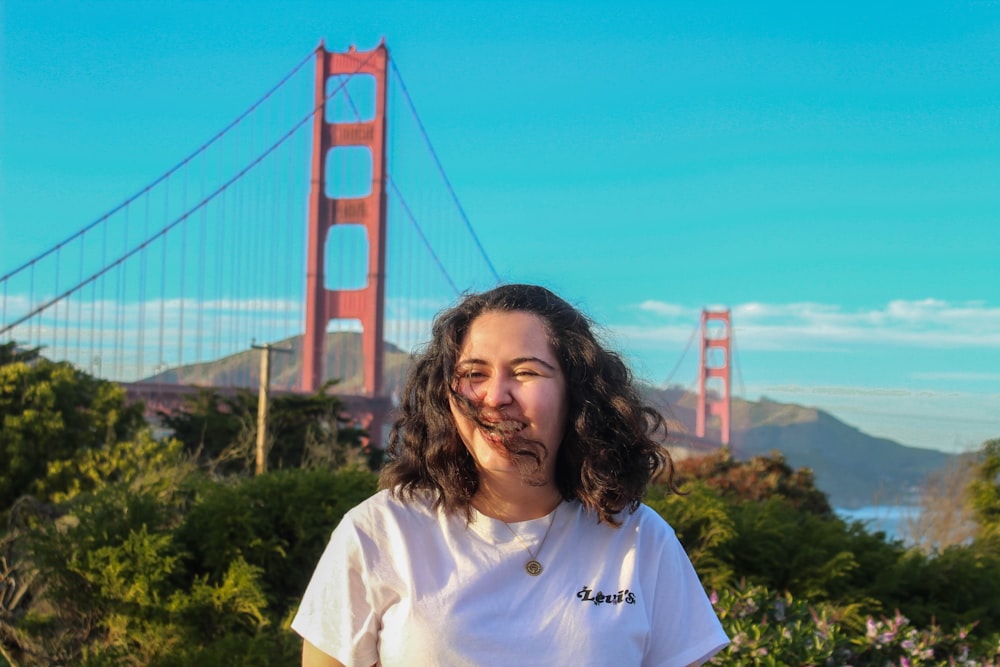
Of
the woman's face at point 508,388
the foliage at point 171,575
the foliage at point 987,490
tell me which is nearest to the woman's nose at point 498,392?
the woman's face at point 508,388

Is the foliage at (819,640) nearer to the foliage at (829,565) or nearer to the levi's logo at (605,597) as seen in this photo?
the foliage at (829,565)

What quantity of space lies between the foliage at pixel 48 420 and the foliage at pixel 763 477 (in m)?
8.58

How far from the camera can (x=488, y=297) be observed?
1.64m

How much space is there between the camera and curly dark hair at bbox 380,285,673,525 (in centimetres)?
159

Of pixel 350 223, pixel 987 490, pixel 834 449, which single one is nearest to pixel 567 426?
pixel 987 490

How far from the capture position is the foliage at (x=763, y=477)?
1047 cm

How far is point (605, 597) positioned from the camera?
1.51 meters

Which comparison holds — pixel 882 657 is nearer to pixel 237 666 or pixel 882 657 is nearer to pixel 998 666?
pixel 998 666

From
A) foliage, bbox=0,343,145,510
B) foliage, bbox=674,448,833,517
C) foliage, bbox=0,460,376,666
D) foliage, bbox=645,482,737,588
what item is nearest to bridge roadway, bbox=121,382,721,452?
foliage, bbox=0,343,145,510

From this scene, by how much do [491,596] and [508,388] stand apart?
0.31 metres

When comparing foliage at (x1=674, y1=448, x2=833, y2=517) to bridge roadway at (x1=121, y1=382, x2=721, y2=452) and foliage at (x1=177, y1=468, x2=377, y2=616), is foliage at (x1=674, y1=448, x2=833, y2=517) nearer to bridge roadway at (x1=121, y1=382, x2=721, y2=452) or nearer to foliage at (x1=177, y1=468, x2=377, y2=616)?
foliage at (x1=177, y1=468, x2=377, y2=616)

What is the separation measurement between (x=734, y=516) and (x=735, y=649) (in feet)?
6.07

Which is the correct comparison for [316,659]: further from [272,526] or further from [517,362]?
[272,526]

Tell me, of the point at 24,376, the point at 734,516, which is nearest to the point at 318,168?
the point at 24,376
